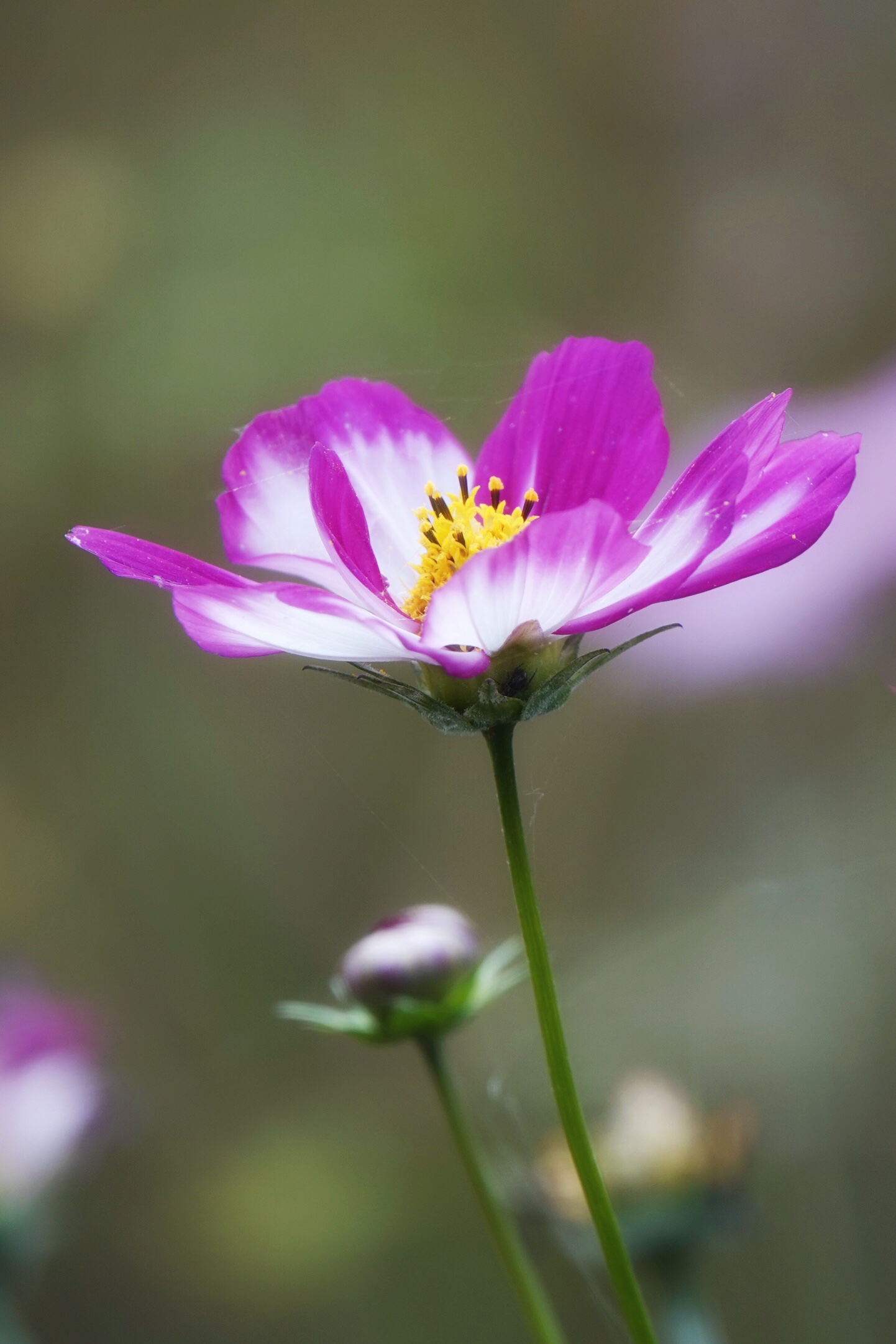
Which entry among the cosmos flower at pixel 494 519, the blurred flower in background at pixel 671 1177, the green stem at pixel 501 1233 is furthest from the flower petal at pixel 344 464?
the blurred flower in background at pixel 671 1177

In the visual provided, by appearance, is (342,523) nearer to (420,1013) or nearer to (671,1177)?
(420,1013)

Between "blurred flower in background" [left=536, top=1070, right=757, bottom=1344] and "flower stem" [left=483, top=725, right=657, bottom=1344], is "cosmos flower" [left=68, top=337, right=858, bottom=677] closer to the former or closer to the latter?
"flower stem" [left=483, top=725, right=657, bottom=1344]

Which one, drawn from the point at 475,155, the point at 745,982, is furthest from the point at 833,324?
the point at 745,982

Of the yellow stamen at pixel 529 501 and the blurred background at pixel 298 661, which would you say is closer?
the yellow stamen at pixel 529 501

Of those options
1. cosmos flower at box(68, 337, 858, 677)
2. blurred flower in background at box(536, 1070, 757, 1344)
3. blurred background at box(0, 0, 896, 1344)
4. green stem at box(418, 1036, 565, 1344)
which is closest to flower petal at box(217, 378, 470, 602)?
cosmos flower at box(68, 337, 858, 677)

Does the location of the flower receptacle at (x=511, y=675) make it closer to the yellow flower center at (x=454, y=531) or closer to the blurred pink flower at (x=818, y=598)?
the yellow flower center at (x=454, y=531)
